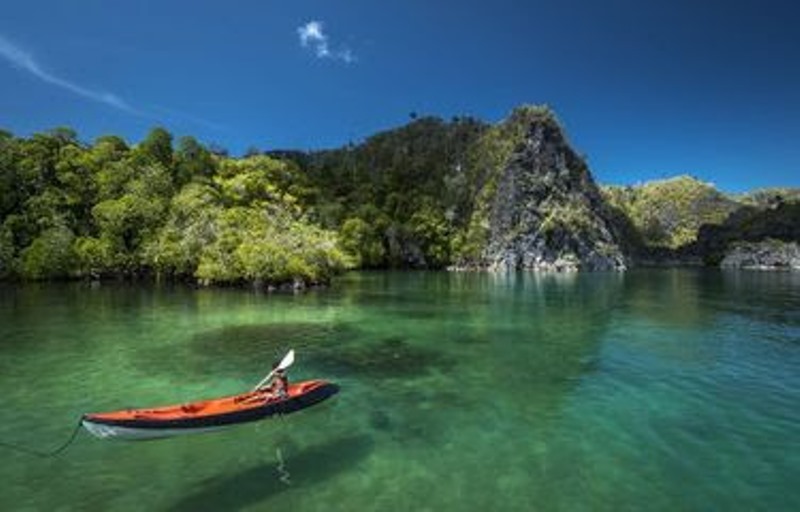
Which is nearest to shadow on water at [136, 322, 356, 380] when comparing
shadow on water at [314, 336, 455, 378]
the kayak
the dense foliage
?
shadow on water at [314, 336, 455, 378]

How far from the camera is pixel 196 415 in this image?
706 inches

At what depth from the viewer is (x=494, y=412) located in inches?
945

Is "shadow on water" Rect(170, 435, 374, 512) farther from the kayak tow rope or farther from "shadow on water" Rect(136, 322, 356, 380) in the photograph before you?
"shadow on water" Rect(136, 322, 356, 380)

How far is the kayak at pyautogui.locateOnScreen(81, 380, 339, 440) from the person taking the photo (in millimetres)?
16422

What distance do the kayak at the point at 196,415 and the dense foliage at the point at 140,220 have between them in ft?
175

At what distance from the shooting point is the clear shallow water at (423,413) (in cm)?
1656

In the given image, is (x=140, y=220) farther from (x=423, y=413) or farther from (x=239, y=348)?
(x=423, y=413)

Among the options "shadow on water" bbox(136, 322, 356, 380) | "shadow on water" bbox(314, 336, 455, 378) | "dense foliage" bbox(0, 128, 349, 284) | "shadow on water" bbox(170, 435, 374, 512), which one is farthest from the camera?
"dense foliage" bbox(0, 128, 349, 284)

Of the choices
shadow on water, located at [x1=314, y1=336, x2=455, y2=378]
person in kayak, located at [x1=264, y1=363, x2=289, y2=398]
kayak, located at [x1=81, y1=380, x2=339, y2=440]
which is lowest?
shadow on water, located at [x1=314, y1=336, x2=455, y2=378]

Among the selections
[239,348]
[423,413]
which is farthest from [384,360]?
[423,413]

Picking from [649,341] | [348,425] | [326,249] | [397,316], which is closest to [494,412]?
[348,425]

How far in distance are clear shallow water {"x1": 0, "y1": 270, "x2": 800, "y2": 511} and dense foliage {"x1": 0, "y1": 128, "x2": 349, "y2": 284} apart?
1117 inches

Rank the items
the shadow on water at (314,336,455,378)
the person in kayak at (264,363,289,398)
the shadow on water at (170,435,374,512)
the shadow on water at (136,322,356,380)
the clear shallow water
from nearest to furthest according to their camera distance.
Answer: the shadow on water at (170,435,374,512), the clear shallow water, the person in kayak at (264,363,289,398), the shadow on water at (314,336,455,378), the shadow on water at (136,322,356,380)

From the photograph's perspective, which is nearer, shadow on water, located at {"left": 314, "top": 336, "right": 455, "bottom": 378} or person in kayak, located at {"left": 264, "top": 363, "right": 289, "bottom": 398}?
person in kayak, located at {"left": 264, "top": 363, "right": 289, "bottom": 398}
